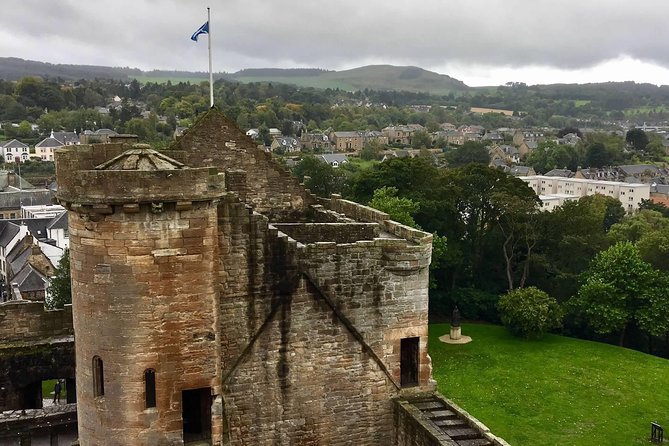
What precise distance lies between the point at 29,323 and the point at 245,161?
305 inches

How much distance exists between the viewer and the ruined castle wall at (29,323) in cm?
1769

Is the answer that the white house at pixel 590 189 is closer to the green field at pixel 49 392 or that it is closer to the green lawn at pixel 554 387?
the green lawn at pixel 554 387

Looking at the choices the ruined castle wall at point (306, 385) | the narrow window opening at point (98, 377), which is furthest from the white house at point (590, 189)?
the narrow window opening at point (98, 377)

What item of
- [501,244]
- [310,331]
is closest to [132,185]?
[310,331]

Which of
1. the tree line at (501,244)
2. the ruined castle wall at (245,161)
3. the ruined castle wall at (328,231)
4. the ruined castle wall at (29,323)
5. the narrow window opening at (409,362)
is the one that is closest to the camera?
the narrow window opening at (409,362)

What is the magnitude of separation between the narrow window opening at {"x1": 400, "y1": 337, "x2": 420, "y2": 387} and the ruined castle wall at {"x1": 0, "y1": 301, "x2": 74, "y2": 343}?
400 inches

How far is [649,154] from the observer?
511 ft

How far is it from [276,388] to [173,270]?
12.2ft

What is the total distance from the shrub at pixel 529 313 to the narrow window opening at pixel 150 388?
33465mm

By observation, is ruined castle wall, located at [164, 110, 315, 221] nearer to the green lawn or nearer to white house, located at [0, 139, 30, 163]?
the green lawn

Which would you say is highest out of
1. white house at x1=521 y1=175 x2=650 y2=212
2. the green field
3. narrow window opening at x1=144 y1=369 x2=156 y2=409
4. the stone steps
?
narrow window opening at x1=144 y1=369 x2=156 y2=409

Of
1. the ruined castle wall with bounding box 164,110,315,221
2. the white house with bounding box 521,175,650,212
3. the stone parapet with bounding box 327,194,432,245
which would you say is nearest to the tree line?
the stone parapet with bounding box 327,194,432,245

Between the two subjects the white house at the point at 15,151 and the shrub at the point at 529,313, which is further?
the white house at the point at 15,151

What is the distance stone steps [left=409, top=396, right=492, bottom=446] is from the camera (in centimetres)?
1255
